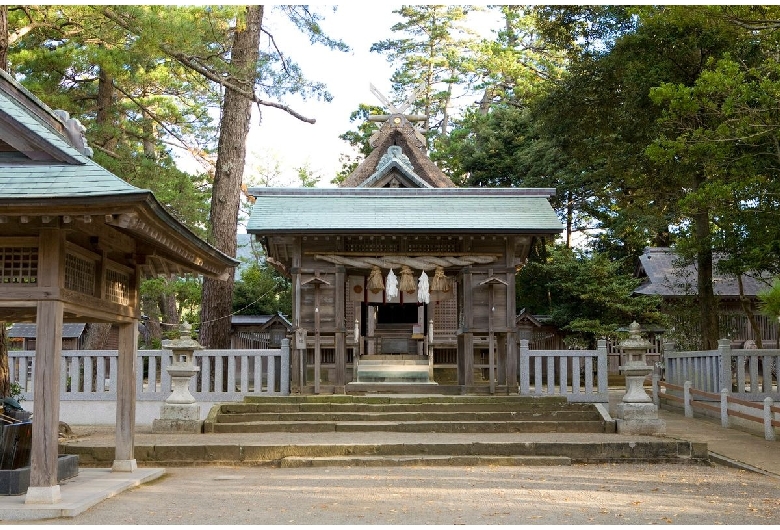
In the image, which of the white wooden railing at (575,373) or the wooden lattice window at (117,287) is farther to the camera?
the white wooden railing at (575,373)

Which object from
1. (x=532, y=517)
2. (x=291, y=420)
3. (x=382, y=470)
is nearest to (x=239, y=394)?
(x=291, y=420)

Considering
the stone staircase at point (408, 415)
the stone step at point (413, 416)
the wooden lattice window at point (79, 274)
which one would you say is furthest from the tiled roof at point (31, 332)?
the wooden lattice window at point (79, 274)

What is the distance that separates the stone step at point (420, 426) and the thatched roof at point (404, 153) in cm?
1246

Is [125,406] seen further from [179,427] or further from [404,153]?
[404,153]

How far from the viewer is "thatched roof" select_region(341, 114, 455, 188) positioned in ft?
83.7

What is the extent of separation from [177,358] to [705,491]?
29.1ft

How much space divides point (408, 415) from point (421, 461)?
2.68 m

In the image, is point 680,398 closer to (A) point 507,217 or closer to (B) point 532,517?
(A) point 507,217

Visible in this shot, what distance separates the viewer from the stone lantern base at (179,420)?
44.1ft

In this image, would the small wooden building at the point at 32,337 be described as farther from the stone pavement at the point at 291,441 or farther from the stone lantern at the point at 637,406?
the stone lantern at the point at 637,406

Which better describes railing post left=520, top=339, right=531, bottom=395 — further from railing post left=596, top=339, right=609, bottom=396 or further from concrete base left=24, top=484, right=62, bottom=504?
concrete base left=24, top=484, right=62, bottom=504

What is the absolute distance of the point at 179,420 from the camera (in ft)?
44.3

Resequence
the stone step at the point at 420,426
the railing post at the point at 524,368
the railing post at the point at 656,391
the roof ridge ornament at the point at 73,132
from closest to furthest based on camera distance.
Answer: the roof ridge ornament at the point at 73,132 → the stone step at the point at 420,426 → the railing post at the point at 524,368 → the railing post at the point at 656,391

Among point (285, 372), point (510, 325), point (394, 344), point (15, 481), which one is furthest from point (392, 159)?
point (15, 481)
